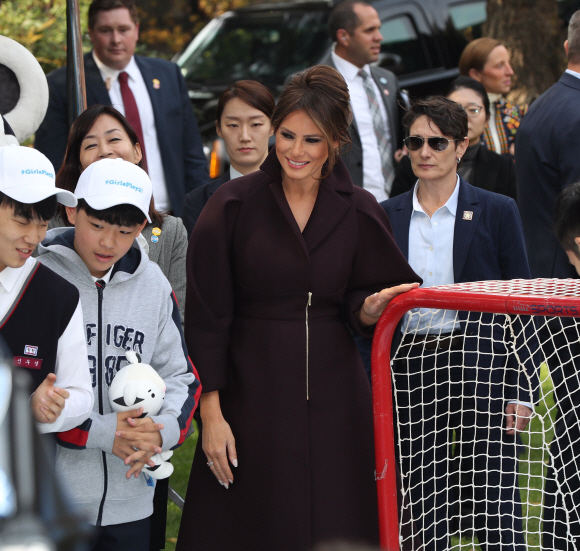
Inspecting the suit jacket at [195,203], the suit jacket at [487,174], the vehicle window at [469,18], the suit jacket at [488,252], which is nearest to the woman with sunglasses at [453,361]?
the suit jacket at [488,252]

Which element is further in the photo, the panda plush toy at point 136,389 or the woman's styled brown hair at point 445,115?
the woman's styled brown hair at point 445,115

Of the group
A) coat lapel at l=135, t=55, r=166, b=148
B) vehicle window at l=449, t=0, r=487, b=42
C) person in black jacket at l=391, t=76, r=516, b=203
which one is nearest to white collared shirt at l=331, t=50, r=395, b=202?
person in black jacket at l=391, t=76, r=516, b=203

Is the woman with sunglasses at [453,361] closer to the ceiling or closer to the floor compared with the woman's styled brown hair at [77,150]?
closer to the floor

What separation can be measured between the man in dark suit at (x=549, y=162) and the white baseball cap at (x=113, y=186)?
2.48 metres

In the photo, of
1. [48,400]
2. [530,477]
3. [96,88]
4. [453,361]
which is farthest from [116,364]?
[96,88]

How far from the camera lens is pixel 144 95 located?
5.42 meters

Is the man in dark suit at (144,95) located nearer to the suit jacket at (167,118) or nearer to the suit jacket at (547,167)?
the suit jacket at (167,118)

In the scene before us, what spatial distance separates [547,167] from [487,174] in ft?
1.19

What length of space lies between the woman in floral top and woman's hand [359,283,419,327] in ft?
11.0

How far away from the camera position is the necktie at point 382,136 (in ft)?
19.1

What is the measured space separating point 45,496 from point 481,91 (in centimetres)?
462

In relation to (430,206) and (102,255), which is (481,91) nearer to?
(430,206)

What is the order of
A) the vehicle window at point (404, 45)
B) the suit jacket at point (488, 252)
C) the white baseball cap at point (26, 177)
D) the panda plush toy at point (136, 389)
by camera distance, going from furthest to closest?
the vehicle window at point (404, 45) < the suit jacket at point (488, 252) < the panda plush toy at point (136, 389) < the white baseball cap at point (26, 177)

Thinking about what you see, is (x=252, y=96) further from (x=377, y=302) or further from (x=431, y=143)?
(x=377, y=302)
